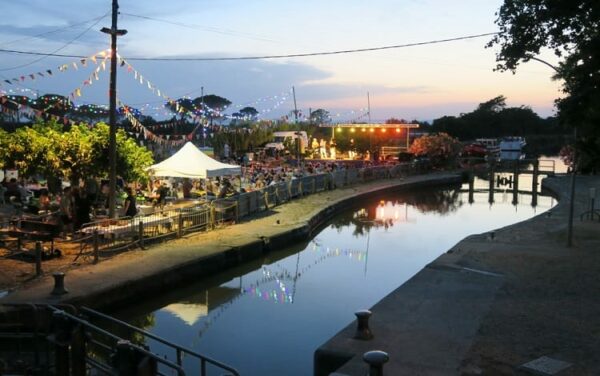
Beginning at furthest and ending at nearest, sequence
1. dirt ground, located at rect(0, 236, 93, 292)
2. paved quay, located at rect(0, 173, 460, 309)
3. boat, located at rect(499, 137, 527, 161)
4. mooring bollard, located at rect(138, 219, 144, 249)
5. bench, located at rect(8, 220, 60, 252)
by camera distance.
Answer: boat, located at rect(499, 137, 527, 161), mooring bollard, located at rect(138, 219, 144, 249), bench, located at rect(8, 220, 60, 252), dirt ground, located at rect(0, 236, 93, 292), paved quay, located at rect(0, 173, 460, 309)

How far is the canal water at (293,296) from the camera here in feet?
36.5

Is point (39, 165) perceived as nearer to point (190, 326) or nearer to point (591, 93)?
point (190, 326)

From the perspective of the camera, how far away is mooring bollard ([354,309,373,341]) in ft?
28.5

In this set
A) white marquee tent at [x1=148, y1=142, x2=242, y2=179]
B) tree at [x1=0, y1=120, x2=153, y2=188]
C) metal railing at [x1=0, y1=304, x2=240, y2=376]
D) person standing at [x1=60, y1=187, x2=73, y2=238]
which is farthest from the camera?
white marquee tent at [x1=148, y1=142, x2=242, y2=179]

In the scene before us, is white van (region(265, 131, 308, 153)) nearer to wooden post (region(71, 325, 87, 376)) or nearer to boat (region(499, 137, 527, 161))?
boat (region(499, 137, 527, 161))

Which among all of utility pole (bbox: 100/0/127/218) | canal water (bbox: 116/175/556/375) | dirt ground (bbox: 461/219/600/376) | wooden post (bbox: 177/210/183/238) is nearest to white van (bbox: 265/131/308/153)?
canal water (bbox: 116/175/556/375)

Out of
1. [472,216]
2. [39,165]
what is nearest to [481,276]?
[39,165]

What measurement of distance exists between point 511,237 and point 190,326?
441 inches

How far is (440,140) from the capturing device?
52.0 m

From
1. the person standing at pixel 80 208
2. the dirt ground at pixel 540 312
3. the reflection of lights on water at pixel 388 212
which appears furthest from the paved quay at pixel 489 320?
the reflection of lights on water at pixel 388 212

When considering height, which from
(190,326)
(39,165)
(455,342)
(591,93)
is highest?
(591,93)

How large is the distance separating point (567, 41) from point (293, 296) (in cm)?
891

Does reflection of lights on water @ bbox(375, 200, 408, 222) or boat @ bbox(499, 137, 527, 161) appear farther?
boat @ bbox(499, 137, 527, 161)

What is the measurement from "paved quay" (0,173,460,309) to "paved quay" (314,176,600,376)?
5.31m
